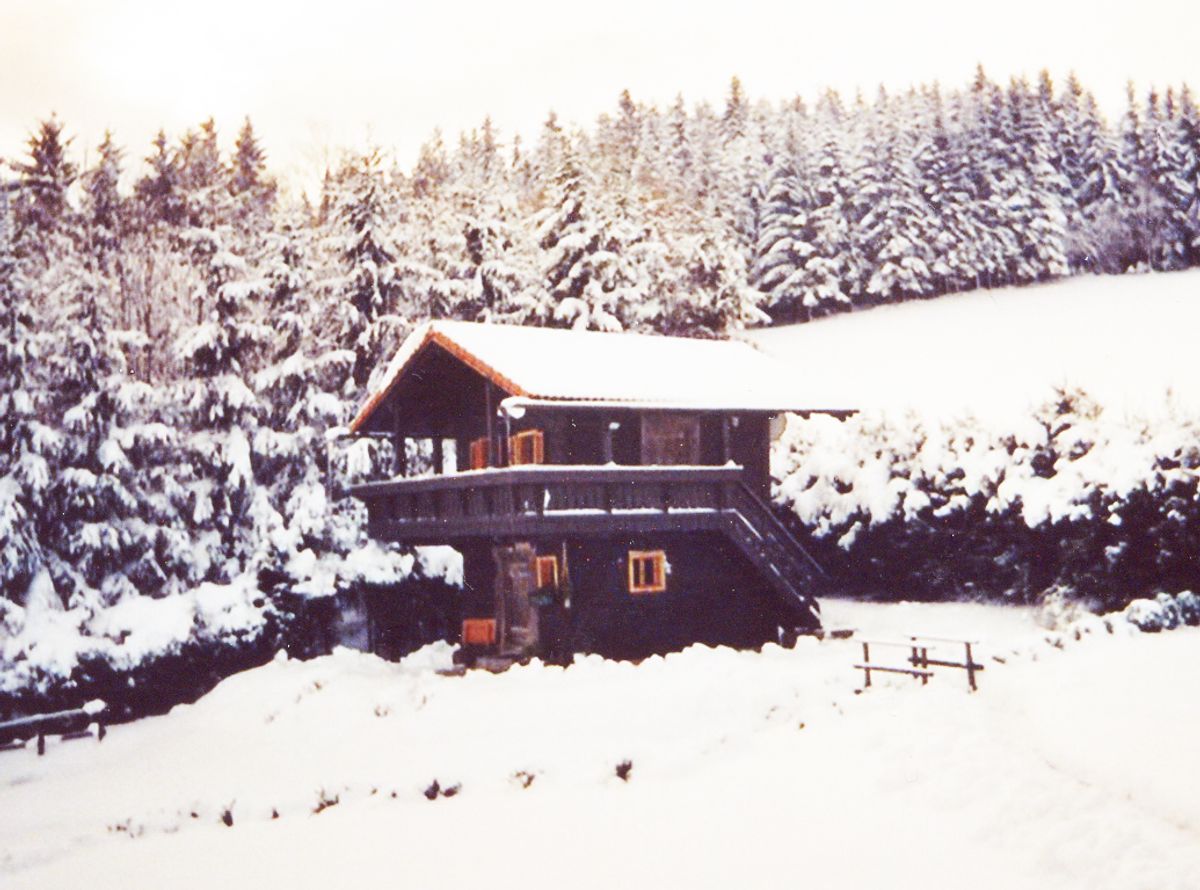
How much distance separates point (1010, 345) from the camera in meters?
52.0

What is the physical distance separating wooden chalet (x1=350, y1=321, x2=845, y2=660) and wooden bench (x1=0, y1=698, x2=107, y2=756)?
814 cm

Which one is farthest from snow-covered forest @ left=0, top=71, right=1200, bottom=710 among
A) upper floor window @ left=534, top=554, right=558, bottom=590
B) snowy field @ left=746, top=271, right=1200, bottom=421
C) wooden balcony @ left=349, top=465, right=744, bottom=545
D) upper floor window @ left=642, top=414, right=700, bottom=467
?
upper floor window @ left=534, top=554, right=558, bottom=590

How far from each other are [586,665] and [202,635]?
1192 centimetres

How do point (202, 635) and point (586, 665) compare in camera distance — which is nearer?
point (586, 665)

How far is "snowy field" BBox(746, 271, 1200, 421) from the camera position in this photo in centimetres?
4247

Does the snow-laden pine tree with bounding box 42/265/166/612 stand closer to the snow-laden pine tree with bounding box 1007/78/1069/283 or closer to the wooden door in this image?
the wooden door

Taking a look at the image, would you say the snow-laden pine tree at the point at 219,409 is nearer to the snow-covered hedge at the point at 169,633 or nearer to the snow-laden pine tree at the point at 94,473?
the snow-laden pine tree at the point at 94,473

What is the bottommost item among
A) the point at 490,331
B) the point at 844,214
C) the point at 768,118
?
the point at 490,331

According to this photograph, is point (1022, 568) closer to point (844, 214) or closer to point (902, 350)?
point (902, 350)

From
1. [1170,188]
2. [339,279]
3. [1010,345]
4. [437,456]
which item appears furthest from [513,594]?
[1170,188]

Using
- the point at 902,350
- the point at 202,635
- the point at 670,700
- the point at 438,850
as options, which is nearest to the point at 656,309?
the point at 902,350

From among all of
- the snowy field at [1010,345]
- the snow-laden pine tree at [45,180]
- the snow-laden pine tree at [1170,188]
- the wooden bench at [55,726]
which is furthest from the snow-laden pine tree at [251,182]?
the snow-laden pine tree at [1170,188]

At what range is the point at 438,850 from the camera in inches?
496

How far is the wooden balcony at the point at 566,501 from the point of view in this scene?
22.4 meters
